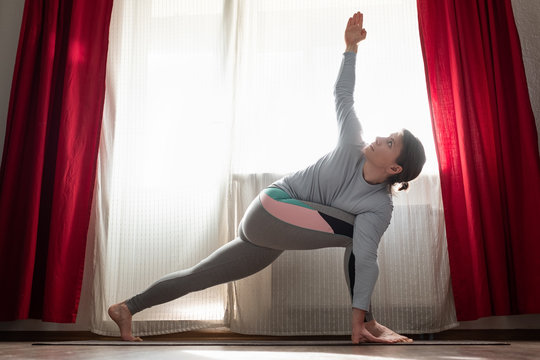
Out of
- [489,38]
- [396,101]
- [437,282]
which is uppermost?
[489,38]

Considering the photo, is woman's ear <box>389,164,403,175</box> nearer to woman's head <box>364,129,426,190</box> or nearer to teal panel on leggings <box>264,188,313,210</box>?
woman's head <box>364,129,426,190</box>

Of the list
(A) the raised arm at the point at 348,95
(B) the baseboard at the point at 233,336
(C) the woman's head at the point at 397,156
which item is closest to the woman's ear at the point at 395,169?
(C) the woman's head at the point at 397,156

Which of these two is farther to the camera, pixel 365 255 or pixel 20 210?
pixel 20 210

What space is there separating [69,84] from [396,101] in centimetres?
163

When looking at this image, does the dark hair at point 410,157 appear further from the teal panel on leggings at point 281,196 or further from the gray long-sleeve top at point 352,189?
the teal panel on leggings at point 281,196

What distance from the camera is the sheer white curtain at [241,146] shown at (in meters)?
2.19

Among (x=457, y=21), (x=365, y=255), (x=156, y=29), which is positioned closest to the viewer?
(x=365, y=255)

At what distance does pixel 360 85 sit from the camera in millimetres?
2357

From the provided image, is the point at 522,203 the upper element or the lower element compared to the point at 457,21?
lower

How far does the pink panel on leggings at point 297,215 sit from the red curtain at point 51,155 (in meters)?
1.02

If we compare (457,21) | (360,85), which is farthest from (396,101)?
(457,21)

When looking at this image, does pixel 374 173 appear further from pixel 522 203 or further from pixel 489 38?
pixel 489 38

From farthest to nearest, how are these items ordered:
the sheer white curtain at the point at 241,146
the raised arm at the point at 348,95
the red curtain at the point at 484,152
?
the sheer white curtain at the point at 241,146 → the red curtain at the point at 484,152 → the raised arm at the point at 348,95

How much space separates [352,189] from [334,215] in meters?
0.13
